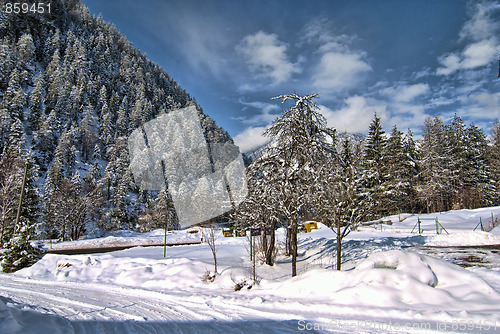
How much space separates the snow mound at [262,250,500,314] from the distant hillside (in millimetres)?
27904

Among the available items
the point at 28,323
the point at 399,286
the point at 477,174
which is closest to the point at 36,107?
the point at 28,323

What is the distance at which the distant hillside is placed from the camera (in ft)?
129

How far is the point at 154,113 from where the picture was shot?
10931cm

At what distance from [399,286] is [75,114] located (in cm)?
9848

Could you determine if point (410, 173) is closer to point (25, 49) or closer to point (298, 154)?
point (298, 154)

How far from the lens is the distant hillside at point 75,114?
1547 inches

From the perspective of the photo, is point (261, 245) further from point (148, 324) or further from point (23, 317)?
point (23, 317)

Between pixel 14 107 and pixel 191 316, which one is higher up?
pixel 14 107

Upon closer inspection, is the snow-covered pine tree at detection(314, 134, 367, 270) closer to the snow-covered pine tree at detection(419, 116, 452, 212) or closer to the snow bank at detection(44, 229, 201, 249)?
the snow bank at detection(44, 229, 201, 249)

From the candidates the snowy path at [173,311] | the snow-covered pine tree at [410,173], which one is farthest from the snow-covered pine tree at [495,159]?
the snowy path at [173,311]

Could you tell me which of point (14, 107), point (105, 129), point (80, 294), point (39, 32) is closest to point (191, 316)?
point (80, 294)

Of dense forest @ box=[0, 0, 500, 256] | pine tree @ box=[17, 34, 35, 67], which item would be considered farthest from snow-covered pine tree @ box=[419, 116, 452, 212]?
pine tree @ box=[17, 34, 35, 67]

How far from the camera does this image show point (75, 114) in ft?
270

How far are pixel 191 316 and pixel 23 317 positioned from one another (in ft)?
10.2
